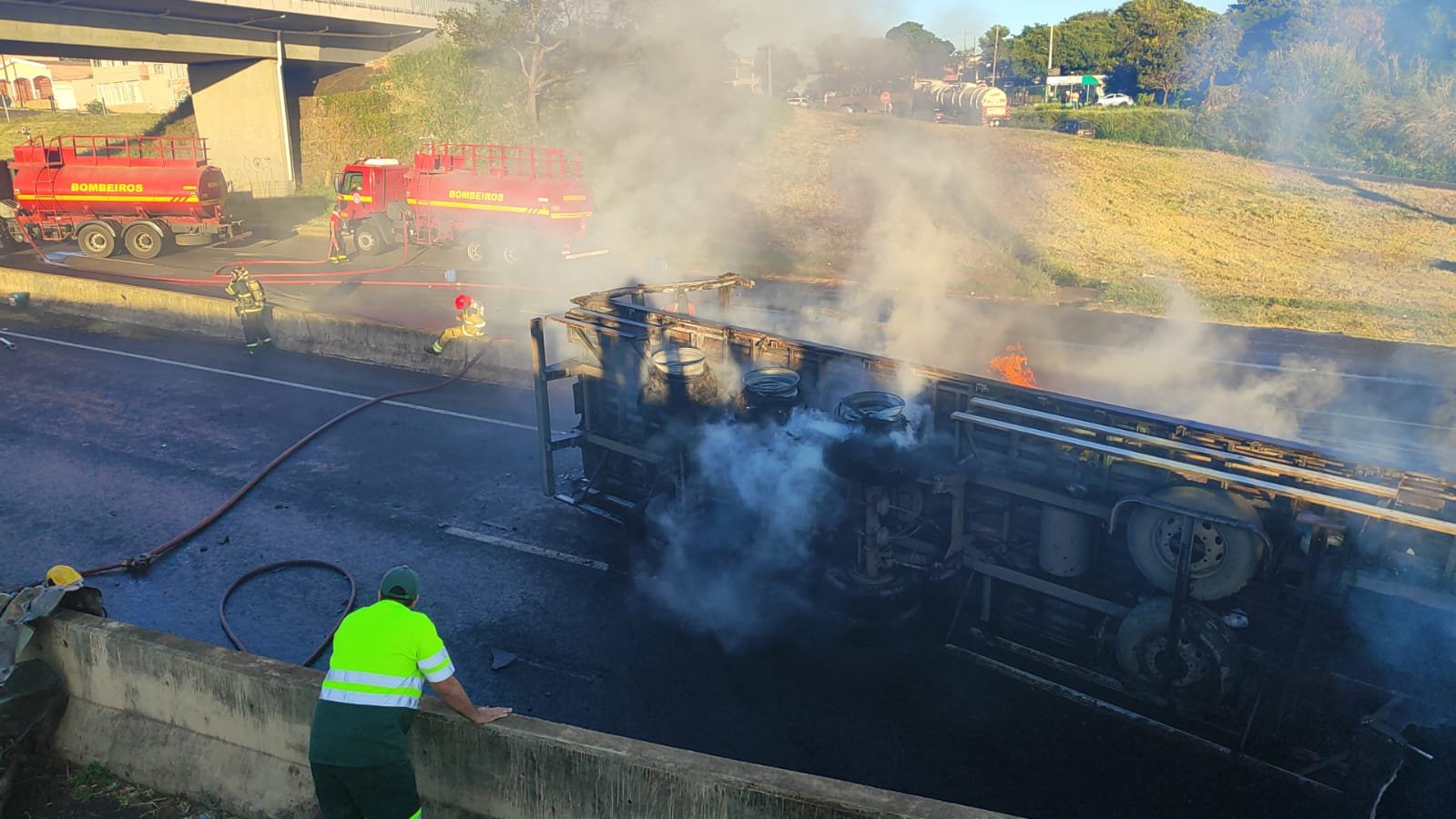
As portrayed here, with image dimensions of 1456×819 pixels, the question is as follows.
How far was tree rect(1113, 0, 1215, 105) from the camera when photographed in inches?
1601

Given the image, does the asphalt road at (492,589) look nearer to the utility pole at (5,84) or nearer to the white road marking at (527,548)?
the white road marking at (527,548)

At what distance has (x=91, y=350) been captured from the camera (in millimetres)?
13555

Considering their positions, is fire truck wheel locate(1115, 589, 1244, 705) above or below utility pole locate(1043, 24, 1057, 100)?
below

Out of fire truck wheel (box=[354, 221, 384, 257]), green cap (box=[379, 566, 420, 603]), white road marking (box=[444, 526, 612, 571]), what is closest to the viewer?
green cap (box=[379, 566, 420, 603])

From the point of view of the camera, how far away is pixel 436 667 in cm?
352

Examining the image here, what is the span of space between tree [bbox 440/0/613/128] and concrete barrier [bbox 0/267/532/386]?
36.6 feet

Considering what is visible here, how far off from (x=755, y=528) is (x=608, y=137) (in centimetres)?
1775

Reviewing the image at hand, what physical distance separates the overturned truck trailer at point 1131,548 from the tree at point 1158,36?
36489 mm

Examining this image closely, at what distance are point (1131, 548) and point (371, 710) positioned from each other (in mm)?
4020

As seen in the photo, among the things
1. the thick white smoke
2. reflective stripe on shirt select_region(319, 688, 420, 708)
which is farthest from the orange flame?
reflective stripe on shirt select_region(319, 688, 420, 708)

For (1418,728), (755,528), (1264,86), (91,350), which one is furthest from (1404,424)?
(91,350)

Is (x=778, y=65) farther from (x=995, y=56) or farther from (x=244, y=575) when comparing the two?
(x=995, y=56)

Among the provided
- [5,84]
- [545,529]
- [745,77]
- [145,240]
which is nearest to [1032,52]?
[745,77]

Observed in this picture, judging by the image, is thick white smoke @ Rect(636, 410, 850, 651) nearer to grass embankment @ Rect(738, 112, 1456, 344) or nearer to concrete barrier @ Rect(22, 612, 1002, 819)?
concrete barrier @ Rect(22, 612, 1002, 819)
